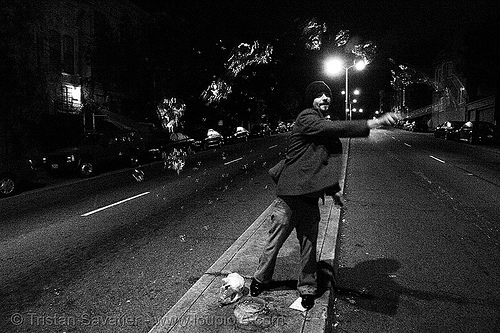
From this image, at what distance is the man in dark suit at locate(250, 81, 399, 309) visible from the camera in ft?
12.3

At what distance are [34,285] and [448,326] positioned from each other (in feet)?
14.3

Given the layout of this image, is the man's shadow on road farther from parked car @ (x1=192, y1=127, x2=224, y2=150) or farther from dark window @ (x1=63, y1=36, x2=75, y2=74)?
dark window @ (x1=63, y1=36, x2=75, y2=74)

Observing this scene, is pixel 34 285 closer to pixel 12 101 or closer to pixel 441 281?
pixel 441 281

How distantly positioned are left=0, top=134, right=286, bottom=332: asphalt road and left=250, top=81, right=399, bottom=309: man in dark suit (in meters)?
1.37

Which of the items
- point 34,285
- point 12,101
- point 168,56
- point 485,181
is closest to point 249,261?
point 34,285

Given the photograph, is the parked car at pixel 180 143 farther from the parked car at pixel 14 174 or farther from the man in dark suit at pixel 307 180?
the man in dark suit at pixel 307 180

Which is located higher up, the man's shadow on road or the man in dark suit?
the man in dark suit

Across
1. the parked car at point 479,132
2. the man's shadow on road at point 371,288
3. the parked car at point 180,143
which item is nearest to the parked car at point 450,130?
the parked car at point 479,132

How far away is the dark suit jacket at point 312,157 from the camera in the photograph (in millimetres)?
3721

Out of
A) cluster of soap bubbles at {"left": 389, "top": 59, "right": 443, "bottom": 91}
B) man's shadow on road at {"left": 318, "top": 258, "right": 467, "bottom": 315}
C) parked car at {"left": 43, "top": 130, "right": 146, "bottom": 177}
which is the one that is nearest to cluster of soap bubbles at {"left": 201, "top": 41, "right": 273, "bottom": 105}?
cluster of soap bubbles at {"left": 389, "top": 59, "right": 443, "bottom": 91}

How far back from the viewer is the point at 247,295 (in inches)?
163

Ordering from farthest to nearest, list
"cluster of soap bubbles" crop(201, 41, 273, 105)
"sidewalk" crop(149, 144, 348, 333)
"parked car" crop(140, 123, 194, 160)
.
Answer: "cluster of soap bubbles" crop(201, 41, 273, 105) < "parked car" crop(140, 123, 194, 160) < "sidewalk" crop(149, 144, 348, 333)

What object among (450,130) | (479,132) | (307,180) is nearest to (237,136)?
(450,130)

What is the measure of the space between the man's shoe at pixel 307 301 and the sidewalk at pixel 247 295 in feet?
0.12
